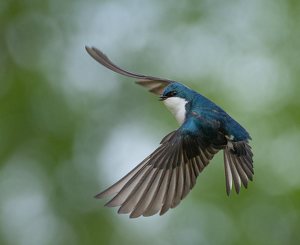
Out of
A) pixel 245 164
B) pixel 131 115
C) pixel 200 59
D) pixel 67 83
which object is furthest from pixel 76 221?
pixel 245 164

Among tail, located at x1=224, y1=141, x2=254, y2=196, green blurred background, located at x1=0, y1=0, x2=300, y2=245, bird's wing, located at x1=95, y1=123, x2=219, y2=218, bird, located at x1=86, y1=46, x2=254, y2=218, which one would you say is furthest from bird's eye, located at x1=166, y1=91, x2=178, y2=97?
green blurred background, located at x1=0, y1=0, x2=300, y2=245

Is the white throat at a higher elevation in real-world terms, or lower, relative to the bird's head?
lower

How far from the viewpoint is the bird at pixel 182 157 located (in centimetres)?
216

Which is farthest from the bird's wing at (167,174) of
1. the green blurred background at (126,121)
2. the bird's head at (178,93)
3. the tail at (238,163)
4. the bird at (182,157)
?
the green blurred background at (126,121)

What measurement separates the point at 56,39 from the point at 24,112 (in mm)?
2112

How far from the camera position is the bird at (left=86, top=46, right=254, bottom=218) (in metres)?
2.16

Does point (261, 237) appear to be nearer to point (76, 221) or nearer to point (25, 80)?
point (76, 221)

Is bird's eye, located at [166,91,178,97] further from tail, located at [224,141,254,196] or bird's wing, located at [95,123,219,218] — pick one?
tail, located at [224,141,254,196]

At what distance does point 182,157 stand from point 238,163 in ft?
1.53

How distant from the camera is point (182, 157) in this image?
248 cm

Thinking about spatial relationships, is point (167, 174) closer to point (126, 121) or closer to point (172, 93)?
point (172, 93)

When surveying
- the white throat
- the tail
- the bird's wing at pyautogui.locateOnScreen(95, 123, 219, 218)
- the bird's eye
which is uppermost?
the bird's eye

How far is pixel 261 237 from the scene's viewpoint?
6.86m

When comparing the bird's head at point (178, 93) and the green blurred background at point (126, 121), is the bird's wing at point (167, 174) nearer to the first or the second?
the bird's head at point (178, 93)
